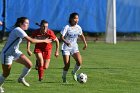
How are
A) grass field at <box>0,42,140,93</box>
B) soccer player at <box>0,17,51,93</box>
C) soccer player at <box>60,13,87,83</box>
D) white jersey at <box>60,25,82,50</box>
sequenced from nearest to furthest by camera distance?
soccer player at <box>0,17,51,93</box> < grass field at <box>0,42,140,93</box> < soccer player at <box>60,13,87,83</box> < white jersey at <box>60,25,82,50</box>

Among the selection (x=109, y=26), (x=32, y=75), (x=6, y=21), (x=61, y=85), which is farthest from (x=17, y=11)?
(x=61, y=85)

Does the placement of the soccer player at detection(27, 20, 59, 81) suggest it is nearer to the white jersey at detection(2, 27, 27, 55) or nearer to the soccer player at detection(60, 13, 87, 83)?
the soccer player at detection(60, 13, 87, 83)

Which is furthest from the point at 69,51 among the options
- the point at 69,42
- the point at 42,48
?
the point at 42,48

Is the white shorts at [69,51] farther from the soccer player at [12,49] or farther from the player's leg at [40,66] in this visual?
the soccer player at [12,49]

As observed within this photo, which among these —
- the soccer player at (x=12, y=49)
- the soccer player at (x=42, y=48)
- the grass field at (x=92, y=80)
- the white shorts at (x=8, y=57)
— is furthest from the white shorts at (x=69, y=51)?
the white shorts at (x=8, y=57)

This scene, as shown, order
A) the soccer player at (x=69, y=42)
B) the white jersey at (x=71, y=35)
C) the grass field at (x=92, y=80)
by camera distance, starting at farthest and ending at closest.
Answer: the white jersey at (x=71, y=35) < the soccer player at (x=69, y=42) < the grass field at (x=92, y=80)

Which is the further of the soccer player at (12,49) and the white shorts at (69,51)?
the white shorts at (69,51)

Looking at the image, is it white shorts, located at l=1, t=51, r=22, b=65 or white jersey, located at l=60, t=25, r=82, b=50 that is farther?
white jersey, located at l=60, t=25, r=82, b=50

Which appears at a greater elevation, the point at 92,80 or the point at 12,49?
the point at 12,49

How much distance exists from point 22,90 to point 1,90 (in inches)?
25.5

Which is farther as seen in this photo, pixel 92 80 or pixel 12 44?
pixel 92 80

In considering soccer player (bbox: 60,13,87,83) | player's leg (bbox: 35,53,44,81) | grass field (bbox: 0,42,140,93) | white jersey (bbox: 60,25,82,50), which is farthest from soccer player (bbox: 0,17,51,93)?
white jersey (bbox: 60,25,82,50)

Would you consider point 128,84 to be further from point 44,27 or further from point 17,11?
point 17,11

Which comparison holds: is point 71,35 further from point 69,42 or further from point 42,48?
point 42,48
